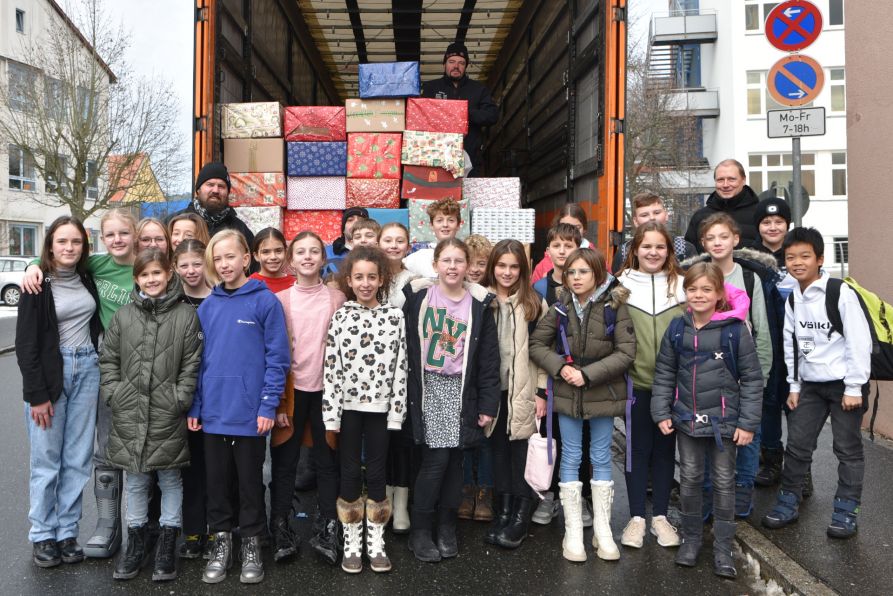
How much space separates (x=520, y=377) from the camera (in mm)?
3734

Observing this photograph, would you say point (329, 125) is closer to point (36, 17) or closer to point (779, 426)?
point (779, 426)

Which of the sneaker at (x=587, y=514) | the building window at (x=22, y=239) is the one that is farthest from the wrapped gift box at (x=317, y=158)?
the building window at (x=22, y=239)

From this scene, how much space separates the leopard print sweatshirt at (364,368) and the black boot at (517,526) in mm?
879

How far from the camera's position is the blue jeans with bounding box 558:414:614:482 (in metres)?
3.73

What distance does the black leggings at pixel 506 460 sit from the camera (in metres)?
3.87

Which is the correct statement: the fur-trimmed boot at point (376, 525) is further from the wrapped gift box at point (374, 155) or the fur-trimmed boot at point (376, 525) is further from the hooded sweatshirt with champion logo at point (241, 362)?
the wrapped gift box at point (374, 155)

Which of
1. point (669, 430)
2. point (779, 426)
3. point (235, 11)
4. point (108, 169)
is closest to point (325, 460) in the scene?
point (669, 430)

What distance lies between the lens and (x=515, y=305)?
3824 millimetres

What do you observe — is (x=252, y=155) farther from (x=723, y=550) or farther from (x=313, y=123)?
(x=723, y=550)

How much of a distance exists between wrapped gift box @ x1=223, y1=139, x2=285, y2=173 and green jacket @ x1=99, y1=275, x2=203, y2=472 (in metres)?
2.66

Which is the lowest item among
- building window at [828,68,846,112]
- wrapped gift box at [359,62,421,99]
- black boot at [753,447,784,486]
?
black boot at [753,447,784,486]

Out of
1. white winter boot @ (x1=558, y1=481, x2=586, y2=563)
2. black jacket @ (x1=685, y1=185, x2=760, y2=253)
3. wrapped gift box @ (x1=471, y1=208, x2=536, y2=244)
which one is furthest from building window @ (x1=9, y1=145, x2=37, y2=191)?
white winter boot @ (x1=558, y1=481, x2=586, y2=563)

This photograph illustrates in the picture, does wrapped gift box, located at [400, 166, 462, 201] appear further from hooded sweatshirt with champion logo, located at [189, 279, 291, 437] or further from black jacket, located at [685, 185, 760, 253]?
hooded sweatshirt with champion logo, located at [189, 279, 291, 437]

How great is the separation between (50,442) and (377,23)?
7854 millimetres
